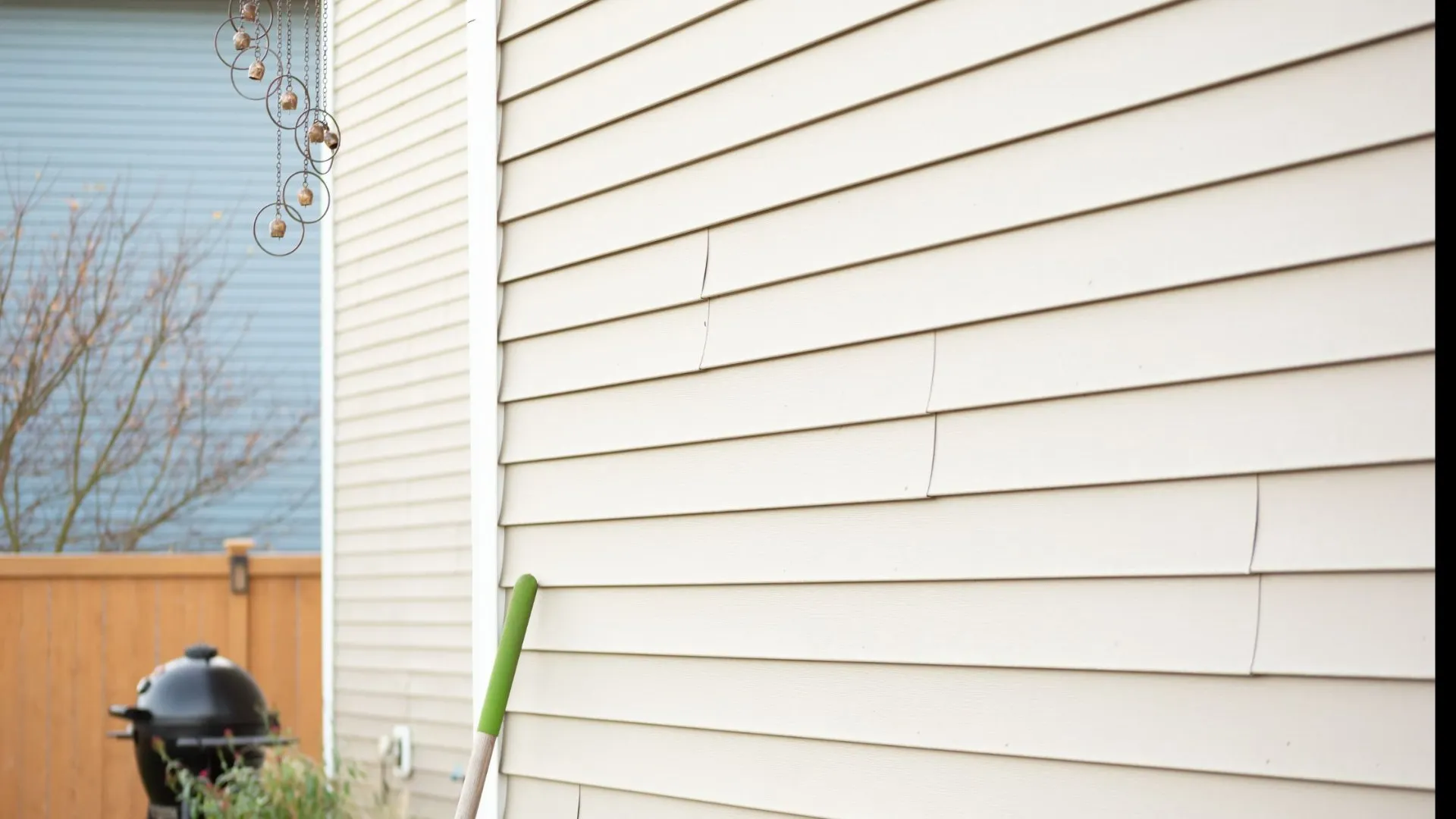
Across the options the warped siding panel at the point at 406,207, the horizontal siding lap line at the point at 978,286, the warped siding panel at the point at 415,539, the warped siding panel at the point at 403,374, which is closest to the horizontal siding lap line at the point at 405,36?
the warped siding panel at the point at 406,207

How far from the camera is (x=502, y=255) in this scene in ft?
10.9

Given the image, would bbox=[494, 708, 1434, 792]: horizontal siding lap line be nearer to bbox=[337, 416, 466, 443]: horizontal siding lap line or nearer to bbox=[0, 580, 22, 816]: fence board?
bbox=[337, 416, 466, 443]: horizontal siding lap line

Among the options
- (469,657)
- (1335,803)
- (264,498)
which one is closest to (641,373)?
(1335,803)

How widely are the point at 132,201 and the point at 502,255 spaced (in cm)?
818

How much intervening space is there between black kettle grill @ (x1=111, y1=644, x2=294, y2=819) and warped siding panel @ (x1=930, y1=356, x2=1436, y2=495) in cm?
379

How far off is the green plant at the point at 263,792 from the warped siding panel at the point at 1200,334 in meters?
3.52

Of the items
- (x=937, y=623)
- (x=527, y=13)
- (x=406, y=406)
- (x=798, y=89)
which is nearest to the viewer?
(x=937, y=623)

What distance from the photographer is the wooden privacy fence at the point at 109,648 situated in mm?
6926

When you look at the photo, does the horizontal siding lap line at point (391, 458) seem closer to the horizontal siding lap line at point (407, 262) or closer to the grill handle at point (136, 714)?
the horizontal siding lap line at point (407, 262)

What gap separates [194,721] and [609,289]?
309 centimetres

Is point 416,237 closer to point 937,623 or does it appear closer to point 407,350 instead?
point 407,350

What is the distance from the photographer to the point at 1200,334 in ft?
6.26

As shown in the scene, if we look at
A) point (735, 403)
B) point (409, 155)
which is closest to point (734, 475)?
point (735, 403)

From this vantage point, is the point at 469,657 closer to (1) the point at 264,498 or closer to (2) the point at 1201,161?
(2) the point at 1201,161
